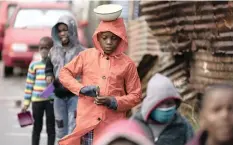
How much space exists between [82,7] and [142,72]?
46.9ft

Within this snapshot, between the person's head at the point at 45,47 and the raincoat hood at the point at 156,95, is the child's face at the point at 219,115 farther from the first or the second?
the person's head at the point at 45,47

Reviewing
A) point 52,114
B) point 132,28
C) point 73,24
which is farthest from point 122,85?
point 132,28

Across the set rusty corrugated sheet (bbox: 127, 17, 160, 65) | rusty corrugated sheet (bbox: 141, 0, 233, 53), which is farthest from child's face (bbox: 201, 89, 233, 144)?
rusty corrugated sheet (bbox: 127, 17, 160, 65)

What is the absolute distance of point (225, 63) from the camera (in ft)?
27.4

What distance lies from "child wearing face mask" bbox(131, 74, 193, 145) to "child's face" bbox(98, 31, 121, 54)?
1.49 metres

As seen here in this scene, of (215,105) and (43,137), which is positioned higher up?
(215,105)

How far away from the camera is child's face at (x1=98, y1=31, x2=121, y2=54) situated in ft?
19.7

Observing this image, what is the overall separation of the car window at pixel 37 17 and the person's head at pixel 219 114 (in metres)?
14.1

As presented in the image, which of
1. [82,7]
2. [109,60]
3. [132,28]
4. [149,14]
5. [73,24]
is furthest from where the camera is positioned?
[82,7]

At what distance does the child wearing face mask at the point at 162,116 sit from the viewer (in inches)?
175

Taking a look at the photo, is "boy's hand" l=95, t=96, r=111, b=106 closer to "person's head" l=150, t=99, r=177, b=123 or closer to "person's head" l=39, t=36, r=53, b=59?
"person's head" l=150, t=99, r=177, b=123

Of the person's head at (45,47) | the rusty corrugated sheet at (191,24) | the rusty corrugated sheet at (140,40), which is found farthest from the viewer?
the rusty corrugated sheet at (140,40)

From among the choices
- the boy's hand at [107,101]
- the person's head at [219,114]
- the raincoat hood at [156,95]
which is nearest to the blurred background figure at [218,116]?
the person's head at [219,114]

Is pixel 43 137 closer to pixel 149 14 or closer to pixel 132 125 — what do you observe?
pixel 149 14
